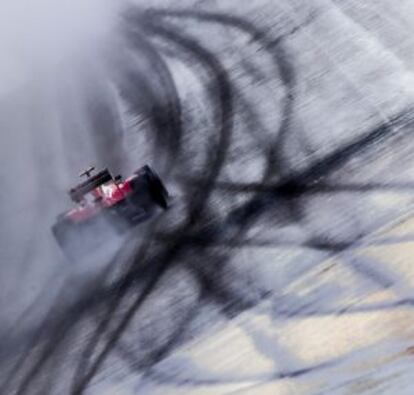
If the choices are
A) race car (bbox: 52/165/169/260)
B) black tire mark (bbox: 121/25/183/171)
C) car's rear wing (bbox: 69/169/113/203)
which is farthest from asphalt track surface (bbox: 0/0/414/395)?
car's rear wing (bbox: 69/169/113/203)

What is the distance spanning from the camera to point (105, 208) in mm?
8938

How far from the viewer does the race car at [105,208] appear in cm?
891

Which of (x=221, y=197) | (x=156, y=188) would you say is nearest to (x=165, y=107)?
(x=156, y=188)

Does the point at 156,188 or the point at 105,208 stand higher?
the point at 105,208

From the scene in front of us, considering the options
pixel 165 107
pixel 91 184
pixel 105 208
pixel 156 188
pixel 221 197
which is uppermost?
pixel 165 107

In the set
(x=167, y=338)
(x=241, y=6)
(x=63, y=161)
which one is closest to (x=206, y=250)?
(x=167, y=338)

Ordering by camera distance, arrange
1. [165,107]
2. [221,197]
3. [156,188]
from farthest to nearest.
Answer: [165,107]
[156,188]
[221,197]

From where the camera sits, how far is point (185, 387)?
7.31 metres

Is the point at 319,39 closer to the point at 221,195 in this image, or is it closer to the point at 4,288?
the point at 221,195

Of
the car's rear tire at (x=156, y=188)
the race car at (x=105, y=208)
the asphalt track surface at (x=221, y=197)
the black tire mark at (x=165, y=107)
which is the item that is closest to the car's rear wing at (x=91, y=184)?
the race car at (x=105, y=208)

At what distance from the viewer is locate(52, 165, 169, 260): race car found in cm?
891

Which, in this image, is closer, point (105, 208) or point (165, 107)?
point (105, 208)

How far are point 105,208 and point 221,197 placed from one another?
143 cm

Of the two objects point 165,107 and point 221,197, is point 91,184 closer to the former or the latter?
point 221,197
